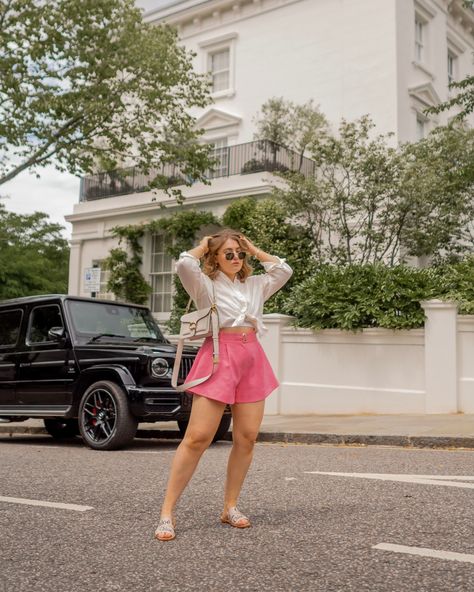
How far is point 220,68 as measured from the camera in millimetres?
25422

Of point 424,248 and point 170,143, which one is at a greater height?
point 170,143

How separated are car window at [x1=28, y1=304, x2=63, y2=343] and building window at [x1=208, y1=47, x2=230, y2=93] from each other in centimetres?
1644

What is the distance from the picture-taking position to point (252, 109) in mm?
23828

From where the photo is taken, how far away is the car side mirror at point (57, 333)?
970 cm

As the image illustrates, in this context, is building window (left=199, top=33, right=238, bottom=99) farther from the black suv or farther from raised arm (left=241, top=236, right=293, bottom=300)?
raised arm (left=241, top=236, right=293, bottom=300)

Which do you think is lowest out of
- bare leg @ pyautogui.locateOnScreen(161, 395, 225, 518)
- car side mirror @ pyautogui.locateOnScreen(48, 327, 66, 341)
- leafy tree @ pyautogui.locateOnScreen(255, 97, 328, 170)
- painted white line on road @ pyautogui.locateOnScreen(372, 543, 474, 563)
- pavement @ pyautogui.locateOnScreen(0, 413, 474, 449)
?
pavement @ pyautogui.locateOnScreen(0, 413, 474, 449)

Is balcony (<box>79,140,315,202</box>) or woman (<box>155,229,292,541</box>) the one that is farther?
balcony (<box>79,140,315,202</box>)

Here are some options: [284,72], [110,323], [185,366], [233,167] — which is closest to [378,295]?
[185,366]

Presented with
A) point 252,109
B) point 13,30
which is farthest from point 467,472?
point 252,109

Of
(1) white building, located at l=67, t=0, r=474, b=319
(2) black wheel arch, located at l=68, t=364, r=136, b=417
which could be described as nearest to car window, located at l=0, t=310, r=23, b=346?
(2) black wheel arch, located at l=68, t=364, r=136, b=417

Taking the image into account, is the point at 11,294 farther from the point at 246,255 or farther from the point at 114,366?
the point at 246,255

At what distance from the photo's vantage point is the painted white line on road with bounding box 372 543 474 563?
3.66 meters

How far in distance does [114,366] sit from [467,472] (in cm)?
429

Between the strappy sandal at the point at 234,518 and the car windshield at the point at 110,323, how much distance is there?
5.65 meters
